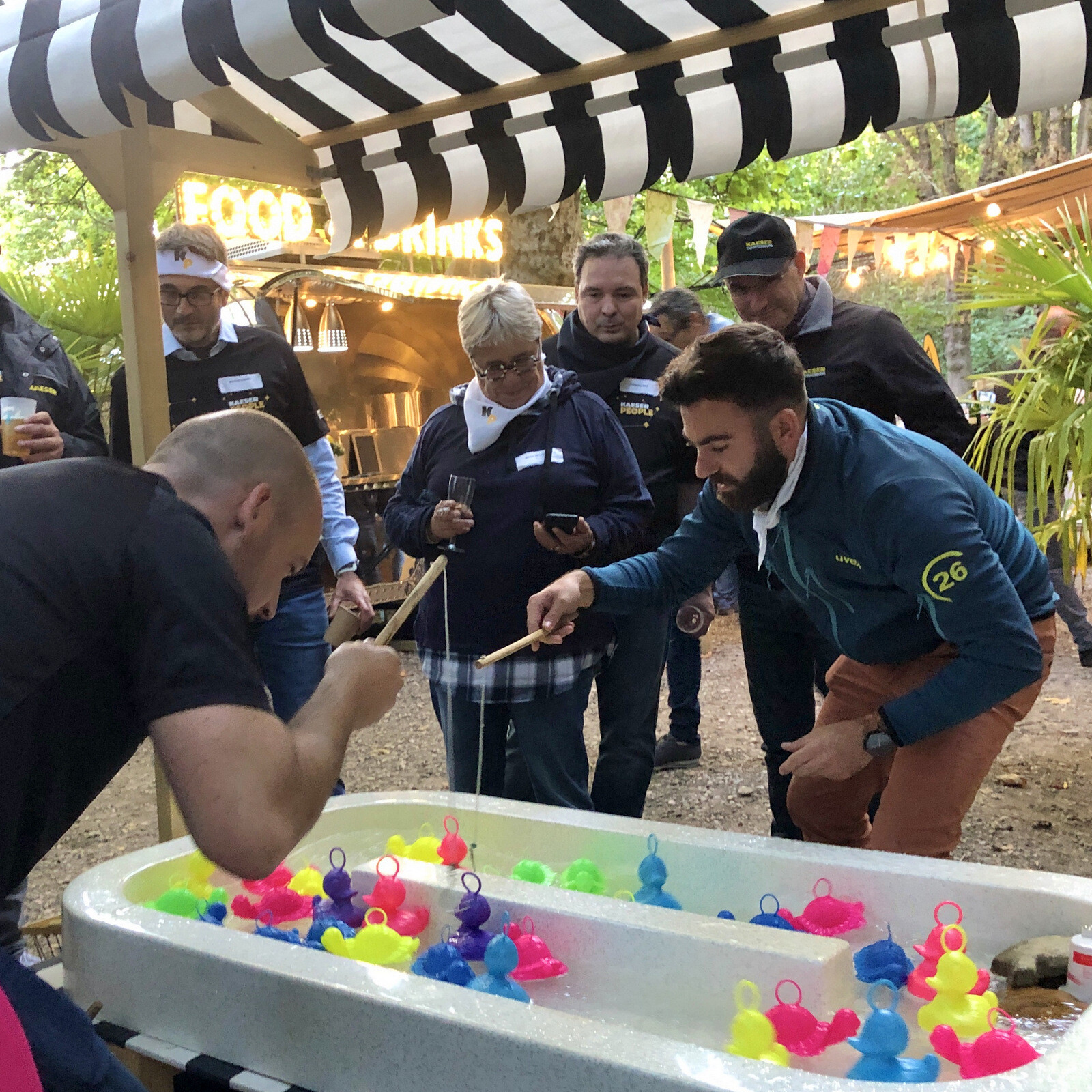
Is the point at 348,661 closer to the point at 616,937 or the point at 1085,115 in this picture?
the point at 616,937

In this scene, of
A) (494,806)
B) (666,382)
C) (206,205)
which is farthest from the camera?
(206,205)

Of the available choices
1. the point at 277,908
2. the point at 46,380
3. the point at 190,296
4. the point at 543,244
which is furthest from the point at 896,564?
the point at 543,244

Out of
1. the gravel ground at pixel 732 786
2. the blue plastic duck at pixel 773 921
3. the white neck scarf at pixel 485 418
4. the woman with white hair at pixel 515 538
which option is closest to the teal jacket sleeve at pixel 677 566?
the woman with white hair at pixel 515 538

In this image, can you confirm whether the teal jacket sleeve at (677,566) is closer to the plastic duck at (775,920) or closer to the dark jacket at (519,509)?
the dark jacket at (519,509)

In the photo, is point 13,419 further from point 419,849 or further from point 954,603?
point 954,603

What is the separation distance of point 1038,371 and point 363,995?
281cm

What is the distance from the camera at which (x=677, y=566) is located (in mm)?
2715

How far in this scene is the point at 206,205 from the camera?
10.1m

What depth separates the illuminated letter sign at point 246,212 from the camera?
10062mm

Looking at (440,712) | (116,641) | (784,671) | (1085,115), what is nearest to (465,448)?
(440,712)

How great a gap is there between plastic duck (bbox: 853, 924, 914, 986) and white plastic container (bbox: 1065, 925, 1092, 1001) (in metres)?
0.25

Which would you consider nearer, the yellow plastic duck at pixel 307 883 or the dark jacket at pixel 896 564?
the dark jacket at pixel 896 564

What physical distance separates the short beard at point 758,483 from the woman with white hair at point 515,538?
1.63 feet

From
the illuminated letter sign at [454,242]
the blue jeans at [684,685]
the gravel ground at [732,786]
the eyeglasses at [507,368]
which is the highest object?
the illuminated letter sign at [454,242]
